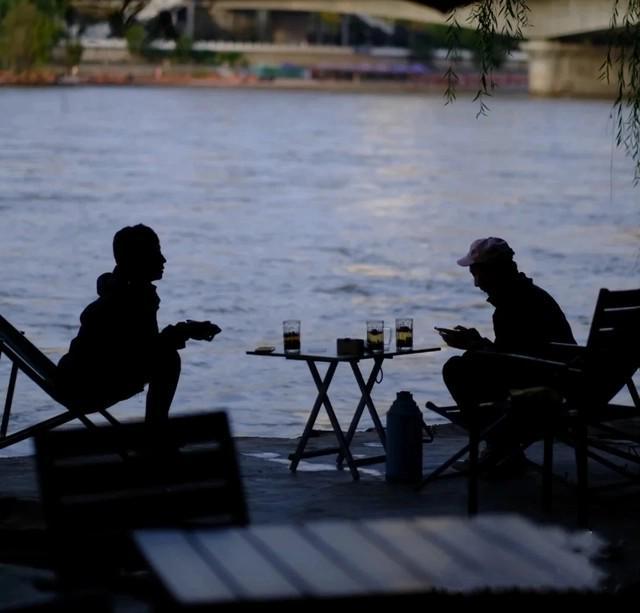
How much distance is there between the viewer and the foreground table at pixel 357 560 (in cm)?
321

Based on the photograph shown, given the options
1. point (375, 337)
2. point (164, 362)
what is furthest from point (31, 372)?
point (375, 337)

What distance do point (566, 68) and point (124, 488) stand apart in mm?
89576

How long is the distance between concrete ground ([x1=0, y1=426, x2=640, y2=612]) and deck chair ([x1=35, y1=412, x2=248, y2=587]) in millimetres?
1342

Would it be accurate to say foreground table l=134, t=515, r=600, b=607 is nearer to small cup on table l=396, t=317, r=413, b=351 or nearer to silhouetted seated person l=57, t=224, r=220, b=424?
silhouetted seated person l=57, t=224, r=220, b=424

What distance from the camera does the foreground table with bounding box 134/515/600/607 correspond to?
10.5 ft

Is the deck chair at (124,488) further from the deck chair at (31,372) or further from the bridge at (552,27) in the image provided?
the bridge at (552,27)

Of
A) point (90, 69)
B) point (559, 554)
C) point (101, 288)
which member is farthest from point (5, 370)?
point (90, 69)

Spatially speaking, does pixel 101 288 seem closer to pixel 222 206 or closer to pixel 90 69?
pixel 222 206

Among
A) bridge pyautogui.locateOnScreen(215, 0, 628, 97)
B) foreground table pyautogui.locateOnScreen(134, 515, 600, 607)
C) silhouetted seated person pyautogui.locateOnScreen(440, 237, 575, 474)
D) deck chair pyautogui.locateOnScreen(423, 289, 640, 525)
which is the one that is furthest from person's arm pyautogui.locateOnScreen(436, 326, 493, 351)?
bridge pyautogui.locateOnScreen(215, 0, 628, 97)

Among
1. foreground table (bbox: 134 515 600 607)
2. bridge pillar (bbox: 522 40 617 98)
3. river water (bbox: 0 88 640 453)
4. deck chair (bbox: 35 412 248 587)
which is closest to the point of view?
foreground table (bbox: 134 515 600 607)

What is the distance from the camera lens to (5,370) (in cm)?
1313

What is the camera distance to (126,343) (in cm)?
720

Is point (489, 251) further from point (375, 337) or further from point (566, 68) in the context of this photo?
point (566, 68)

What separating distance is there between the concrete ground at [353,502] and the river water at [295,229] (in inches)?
22.8
